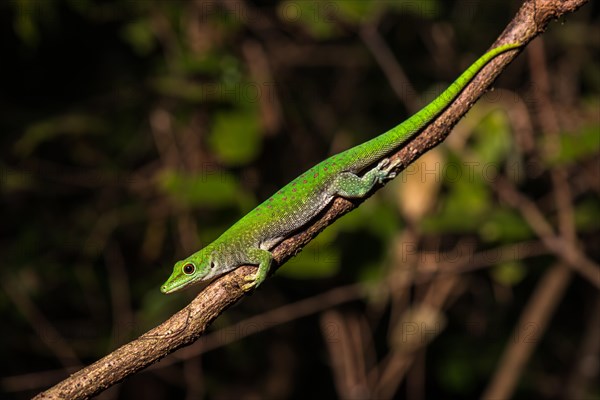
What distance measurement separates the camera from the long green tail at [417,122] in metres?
2.82

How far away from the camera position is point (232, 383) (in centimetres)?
612

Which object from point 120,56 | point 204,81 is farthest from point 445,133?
point 120,56

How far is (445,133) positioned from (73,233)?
13.5ft

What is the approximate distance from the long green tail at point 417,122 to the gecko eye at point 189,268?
1.07 meters

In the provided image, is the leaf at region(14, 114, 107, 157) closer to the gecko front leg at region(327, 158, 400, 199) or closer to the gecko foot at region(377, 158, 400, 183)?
the gecko front leg at region(327, 158, 400, 199)

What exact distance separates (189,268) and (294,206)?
695 mm

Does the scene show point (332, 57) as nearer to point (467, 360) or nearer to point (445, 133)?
point (467, 360)

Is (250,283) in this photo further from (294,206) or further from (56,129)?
(56,129)

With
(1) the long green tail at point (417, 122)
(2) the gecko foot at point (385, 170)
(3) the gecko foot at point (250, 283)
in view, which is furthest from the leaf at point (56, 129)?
(2) the gecko foot at point (385, 170)

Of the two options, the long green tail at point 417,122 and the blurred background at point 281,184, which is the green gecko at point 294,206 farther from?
the blurred background at point 281,184

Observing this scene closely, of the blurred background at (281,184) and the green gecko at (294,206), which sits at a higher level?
the blurred background at (281,184)

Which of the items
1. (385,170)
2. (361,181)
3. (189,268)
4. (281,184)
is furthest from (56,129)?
(385,170)

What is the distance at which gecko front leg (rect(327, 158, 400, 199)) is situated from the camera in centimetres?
325

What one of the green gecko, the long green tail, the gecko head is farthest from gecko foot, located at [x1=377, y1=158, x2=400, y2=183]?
the gecko head
